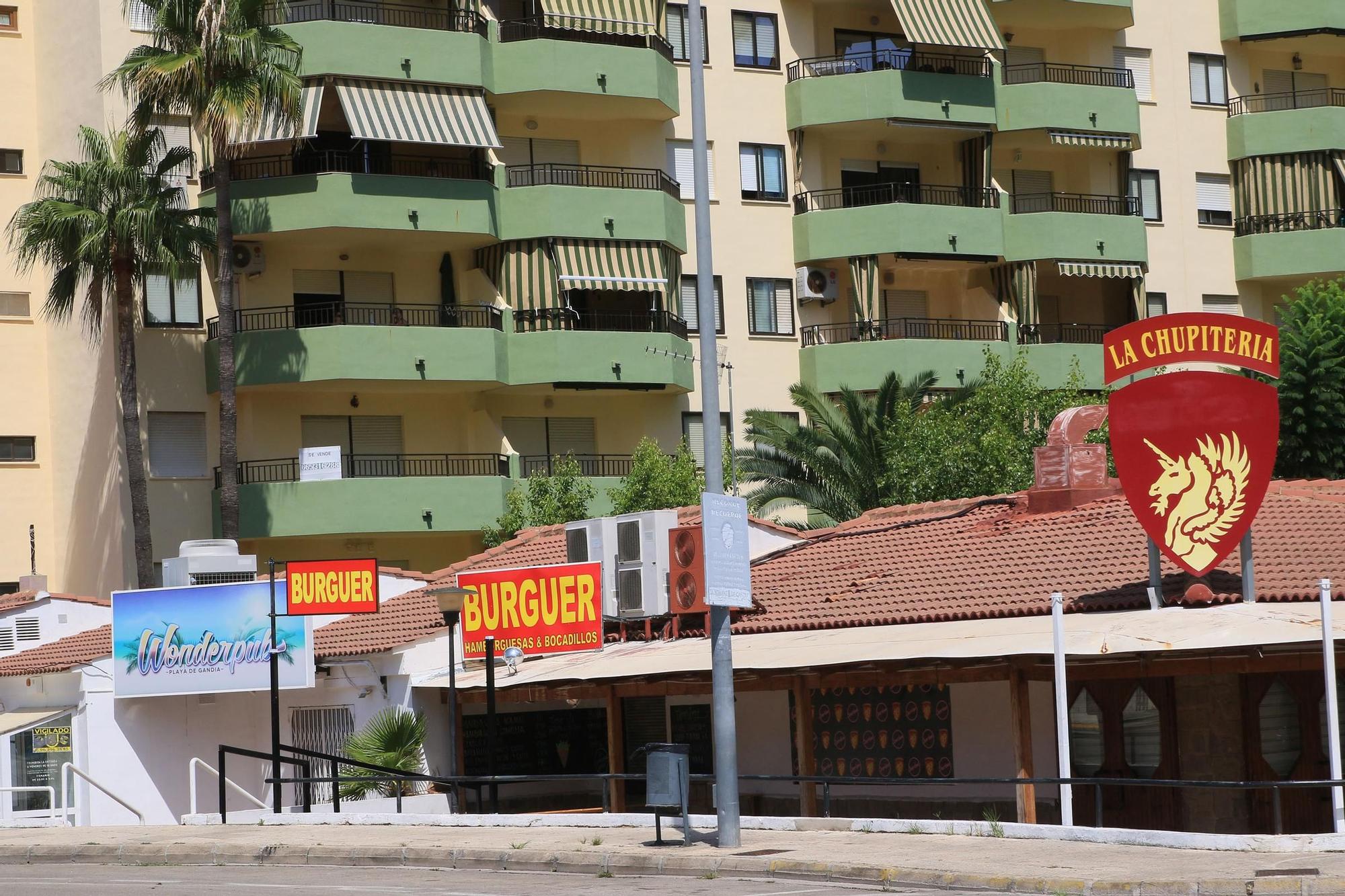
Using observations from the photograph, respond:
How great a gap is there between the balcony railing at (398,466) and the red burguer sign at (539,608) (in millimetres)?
14775

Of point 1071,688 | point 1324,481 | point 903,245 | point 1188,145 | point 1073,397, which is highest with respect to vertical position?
point 1188,145

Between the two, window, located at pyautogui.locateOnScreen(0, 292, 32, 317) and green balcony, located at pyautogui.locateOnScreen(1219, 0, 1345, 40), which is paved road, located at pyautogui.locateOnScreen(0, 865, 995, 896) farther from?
green balcony, located at pyautogui.locateOnScreen(1219, 0, 1345, 40)

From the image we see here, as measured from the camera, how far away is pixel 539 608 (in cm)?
2931

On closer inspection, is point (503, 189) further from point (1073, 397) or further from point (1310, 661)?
point (1310, 661)

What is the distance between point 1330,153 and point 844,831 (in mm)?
37329

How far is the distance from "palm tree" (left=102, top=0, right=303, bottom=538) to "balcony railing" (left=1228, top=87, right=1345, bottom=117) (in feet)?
87.1

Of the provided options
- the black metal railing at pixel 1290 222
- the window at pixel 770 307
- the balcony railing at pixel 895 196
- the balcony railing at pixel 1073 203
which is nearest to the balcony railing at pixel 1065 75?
the balcony railing at pixel 1073 203

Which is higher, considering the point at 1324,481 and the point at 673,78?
the point at 673,78

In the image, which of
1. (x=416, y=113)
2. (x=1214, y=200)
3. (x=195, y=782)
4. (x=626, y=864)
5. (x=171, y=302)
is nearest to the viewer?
(x=626, y=864)

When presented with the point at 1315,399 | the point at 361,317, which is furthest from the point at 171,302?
the point at 1315,399

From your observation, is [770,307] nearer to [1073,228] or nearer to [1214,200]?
[1073,228]

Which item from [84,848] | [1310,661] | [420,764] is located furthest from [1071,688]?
[84,848]

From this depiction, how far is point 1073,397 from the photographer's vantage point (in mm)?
44750

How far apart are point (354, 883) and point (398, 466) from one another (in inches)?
1070
